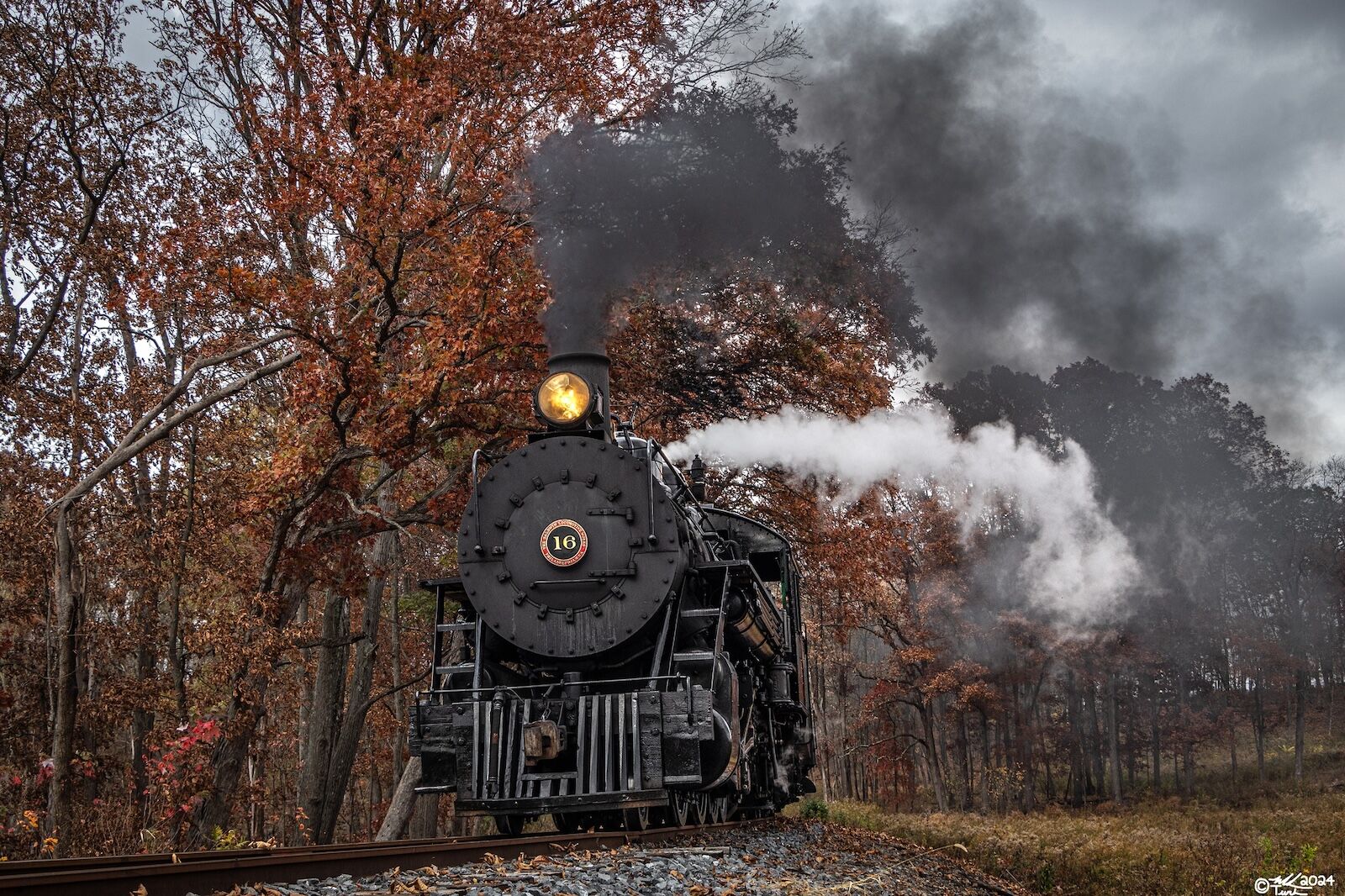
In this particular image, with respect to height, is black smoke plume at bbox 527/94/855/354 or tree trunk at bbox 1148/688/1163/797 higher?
black smoke plume at bbox 527/94/855/354

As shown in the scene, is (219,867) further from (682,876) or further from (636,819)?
(636,819)

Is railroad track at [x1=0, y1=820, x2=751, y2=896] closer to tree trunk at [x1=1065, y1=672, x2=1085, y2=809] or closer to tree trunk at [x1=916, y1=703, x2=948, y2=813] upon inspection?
tree trunk at [x1=916, y1=703, x2=948, y2=813]

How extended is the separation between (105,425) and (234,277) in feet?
17.5

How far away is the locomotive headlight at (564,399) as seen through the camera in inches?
359

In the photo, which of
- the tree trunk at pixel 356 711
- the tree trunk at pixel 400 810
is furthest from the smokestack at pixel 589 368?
the tree trunk at pixel 400 810

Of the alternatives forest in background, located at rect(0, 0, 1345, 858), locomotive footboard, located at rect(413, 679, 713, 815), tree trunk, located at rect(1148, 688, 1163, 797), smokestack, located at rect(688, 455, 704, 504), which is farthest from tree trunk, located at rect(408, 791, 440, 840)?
tree trunk, located at rect(1148, 688, 1163, 797)

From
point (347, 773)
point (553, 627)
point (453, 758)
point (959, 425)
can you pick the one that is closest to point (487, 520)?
point (553, 627)

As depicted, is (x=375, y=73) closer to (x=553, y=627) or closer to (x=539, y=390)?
(x=539, y=390)

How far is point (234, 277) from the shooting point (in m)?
9.74

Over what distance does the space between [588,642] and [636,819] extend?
4.70ft

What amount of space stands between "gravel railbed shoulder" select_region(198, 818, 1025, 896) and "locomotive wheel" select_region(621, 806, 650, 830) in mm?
416

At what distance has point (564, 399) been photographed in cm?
918

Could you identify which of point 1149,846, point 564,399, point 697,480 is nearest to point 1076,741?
point 1149,846

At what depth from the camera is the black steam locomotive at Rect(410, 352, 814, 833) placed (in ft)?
25.2
